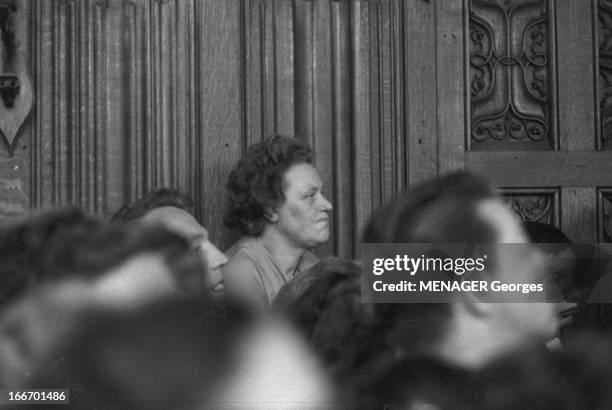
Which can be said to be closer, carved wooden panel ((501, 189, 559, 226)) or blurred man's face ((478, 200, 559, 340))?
blurred man's face ((478, 200, 559, 340))

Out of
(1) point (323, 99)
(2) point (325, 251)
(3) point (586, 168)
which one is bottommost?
(2) point (325, 251)

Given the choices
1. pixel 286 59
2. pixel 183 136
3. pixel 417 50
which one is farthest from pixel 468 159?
pixel 183 136

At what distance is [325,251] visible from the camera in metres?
3.08

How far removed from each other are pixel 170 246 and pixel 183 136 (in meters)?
0.34

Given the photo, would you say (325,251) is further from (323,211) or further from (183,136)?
(183,136)

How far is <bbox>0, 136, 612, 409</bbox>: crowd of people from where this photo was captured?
9.78ft

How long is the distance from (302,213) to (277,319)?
0.31 metres

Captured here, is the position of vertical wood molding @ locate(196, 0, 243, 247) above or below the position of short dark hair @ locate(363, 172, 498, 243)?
above

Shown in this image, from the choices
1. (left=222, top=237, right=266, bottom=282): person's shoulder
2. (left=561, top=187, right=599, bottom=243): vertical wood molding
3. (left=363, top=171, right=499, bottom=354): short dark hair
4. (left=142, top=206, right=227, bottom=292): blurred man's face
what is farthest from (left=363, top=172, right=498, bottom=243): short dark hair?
(left=142, top=206, right=227, bottom=292): blurred man's face

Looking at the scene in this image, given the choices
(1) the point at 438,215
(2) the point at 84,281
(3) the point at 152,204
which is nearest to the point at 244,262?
(3) the point at 152,204

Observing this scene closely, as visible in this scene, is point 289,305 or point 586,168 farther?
point 586,168

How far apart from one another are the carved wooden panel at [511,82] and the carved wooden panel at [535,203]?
14 cm

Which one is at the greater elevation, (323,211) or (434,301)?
(323,211)

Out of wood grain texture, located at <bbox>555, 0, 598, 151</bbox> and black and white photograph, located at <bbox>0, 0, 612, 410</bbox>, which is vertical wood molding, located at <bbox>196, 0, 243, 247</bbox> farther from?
wood grain texture, located at <bbox>555, 0, 598, 151</bbox>
